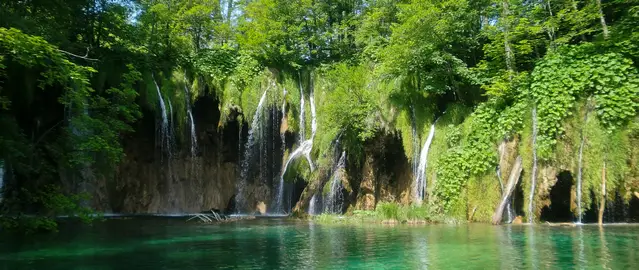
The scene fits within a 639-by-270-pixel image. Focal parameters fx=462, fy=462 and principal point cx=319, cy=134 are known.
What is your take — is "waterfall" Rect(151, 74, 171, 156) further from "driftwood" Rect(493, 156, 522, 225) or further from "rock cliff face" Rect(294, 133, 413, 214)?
"driftwood" Rect(493, 156, 522, 225)

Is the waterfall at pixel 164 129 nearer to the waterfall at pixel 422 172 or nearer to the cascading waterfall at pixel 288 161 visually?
the cascading waterfall at pixel 288 161

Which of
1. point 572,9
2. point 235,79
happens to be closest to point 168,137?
point 235,79

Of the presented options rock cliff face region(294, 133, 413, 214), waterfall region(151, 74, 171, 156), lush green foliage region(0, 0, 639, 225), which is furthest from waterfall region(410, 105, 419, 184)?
waterfall region(151, 74, 171, 156)

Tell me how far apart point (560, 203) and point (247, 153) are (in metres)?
14.4

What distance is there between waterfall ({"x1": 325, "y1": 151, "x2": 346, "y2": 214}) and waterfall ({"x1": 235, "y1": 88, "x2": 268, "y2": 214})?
543cm

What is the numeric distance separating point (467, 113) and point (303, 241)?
32.5 feet

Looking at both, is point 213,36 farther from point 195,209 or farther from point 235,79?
point 195,209

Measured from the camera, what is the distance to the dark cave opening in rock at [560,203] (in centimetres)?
1609

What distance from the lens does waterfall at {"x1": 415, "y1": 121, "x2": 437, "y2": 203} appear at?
1803cm

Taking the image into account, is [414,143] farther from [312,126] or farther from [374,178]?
[312,126]

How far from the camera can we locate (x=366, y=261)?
8.77 metres

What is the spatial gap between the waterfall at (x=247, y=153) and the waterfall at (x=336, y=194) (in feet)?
17.8

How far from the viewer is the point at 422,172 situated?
18250mm

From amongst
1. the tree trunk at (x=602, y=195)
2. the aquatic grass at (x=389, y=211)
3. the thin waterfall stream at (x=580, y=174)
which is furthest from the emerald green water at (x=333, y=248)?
the aquatic grass at (x=389, y=211)
